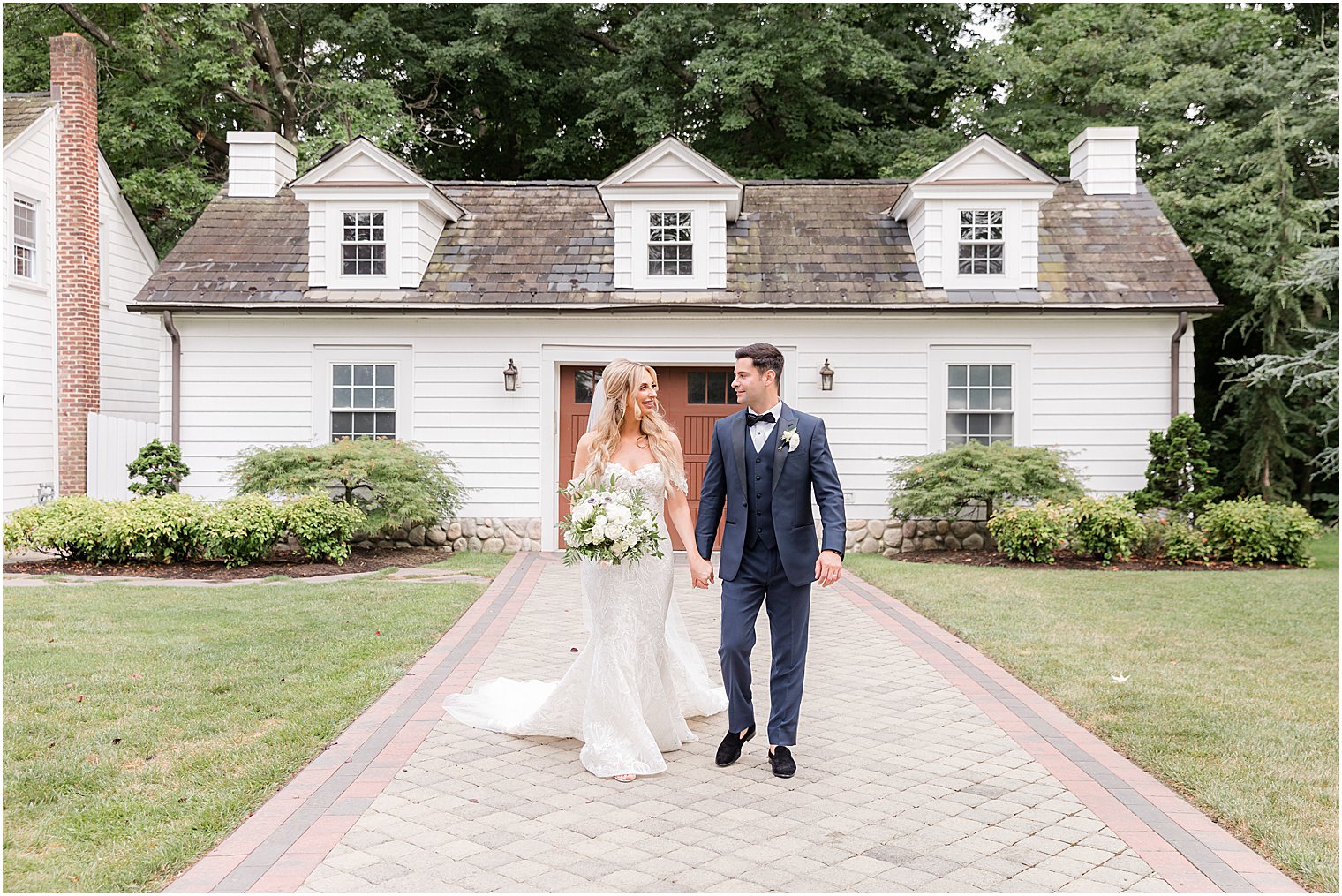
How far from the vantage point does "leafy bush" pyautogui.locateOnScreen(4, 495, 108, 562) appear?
11922 millimetres

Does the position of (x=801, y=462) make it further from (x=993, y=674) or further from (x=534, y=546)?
(x=534, y=546)

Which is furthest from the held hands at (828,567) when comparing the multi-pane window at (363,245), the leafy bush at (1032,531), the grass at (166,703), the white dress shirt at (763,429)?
the multi-pane window at (363,245)

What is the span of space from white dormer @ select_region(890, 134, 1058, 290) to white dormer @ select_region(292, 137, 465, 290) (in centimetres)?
746

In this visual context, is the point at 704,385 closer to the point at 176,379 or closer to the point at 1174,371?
the point at 1174,371

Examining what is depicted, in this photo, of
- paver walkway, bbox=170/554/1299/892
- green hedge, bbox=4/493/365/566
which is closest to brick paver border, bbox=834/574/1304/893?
paver walkway, bbox=170/554/1299/892

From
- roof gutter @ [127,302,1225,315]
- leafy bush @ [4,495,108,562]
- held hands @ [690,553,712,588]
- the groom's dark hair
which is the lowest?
leafy bush @ [4,495,108,562]

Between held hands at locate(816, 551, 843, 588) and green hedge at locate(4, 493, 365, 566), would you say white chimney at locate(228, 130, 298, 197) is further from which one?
held hands at locate(816, 551, 843, 588)

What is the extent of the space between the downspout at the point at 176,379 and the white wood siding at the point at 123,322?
4.17m

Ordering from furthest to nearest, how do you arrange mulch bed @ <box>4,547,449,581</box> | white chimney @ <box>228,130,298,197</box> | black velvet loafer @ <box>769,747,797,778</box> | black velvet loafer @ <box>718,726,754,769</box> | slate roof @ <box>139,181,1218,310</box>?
white chimney @ <box>228,130,298,197</box> → slate roof @ <box>139,181,1218,310</box> → mulch bed @ <box>4,547,449,581</box> → black velvet loafer @ <box>718,726,754,769</box> → black velvet loafer @ <box>769,747,797,778</box>

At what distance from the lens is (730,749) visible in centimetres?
529

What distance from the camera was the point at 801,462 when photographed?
5.23 metres

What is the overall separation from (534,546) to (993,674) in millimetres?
8786

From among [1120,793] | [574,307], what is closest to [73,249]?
[574,307]

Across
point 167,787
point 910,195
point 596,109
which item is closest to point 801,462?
point 167,787
